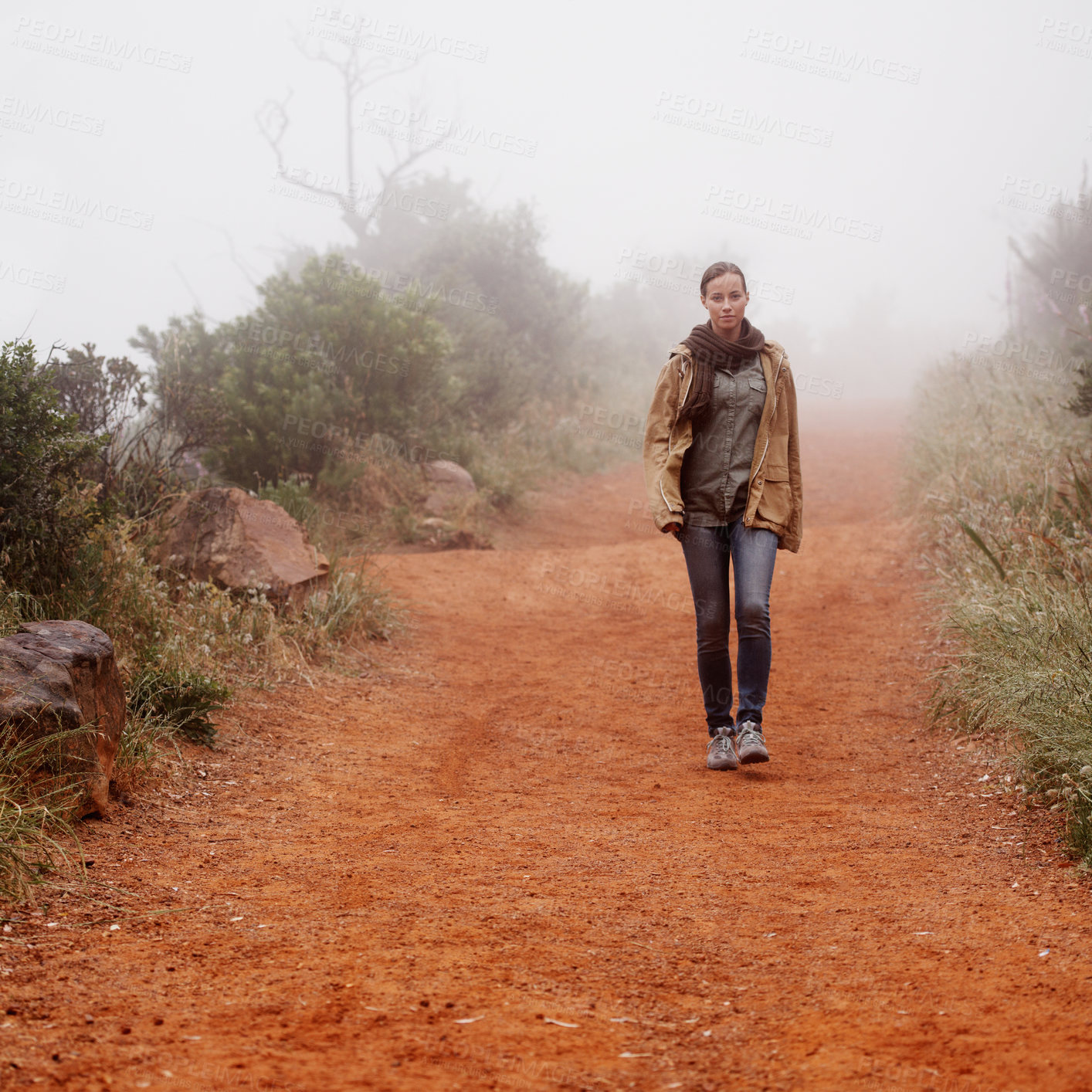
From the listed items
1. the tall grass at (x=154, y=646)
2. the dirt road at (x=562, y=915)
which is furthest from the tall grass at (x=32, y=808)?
the dirt road at (x=562, y=915)

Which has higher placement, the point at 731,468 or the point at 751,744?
the point at 731,468

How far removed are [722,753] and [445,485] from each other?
7212 millimetres

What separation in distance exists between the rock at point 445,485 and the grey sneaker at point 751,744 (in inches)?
263

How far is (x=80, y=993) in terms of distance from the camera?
2.17 meters

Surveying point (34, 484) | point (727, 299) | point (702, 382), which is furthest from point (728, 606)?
point (34, 484)

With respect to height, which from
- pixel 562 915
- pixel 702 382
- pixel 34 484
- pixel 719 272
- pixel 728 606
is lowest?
pixel 562 915

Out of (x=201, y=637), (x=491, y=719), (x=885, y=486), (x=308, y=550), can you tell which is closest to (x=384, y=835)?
(x=491, y=719)

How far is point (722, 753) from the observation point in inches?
174

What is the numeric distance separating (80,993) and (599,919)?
1259 mm

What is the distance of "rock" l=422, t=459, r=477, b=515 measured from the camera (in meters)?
10.7

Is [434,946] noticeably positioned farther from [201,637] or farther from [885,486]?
[885,486]

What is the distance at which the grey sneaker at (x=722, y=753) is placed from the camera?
4.41 m

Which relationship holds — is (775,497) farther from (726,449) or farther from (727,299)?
(727,299)

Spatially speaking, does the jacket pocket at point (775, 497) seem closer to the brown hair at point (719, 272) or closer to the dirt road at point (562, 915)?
the brown hair at point (719, 272)
